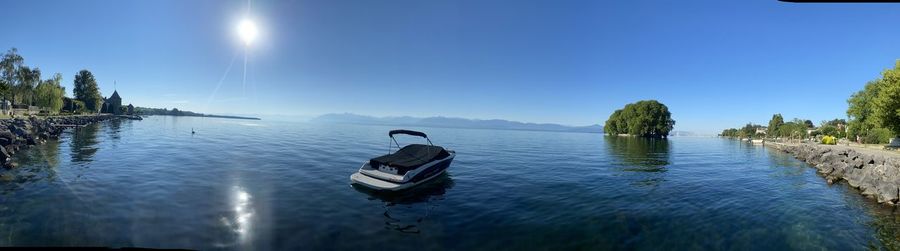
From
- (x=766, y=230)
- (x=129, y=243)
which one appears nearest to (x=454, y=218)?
(x=129, y=243)

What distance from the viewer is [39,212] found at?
14594mm

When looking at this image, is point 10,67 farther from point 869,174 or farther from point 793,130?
point 793,130

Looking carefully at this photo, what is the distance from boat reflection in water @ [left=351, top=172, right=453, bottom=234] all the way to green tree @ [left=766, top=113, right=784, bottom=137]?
199832mm

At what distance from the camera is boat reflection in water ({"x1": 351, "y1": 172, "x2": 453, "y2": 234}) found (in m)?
15.1

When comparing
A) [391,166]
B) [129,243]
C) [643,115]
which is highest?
[643,115]

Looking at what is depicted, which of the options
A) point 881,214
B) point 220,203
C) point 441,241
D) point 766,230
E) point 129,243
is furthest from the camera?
point 881,214

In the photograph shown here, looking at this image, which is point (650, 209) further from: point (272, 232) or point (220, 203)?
point (220, 203)

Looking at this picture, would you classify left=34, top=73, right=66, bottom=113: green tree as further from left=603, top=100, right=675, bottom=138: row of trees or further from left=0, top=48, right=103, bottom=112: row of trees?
left=603, top=100, right=675, bottom=138: row of trees

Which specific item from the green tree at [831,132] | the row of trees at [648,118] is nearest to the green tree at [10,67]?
the row of trees at [648,118]

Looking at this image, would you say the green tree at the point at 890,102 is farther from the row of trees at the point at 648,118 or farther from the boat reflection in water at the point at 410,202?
the row of trees at the point at 648,118

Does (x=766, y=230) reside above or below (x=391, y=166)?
below

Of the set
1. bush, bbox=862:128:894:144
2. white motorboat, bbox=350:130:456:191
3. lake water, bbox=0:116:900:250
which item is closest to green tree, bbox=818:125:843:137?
bush, bbox=862:128:894:144

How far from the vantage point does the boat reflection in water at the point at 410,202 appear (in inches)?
595

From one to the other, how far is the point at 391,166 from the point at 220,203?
901 cm
